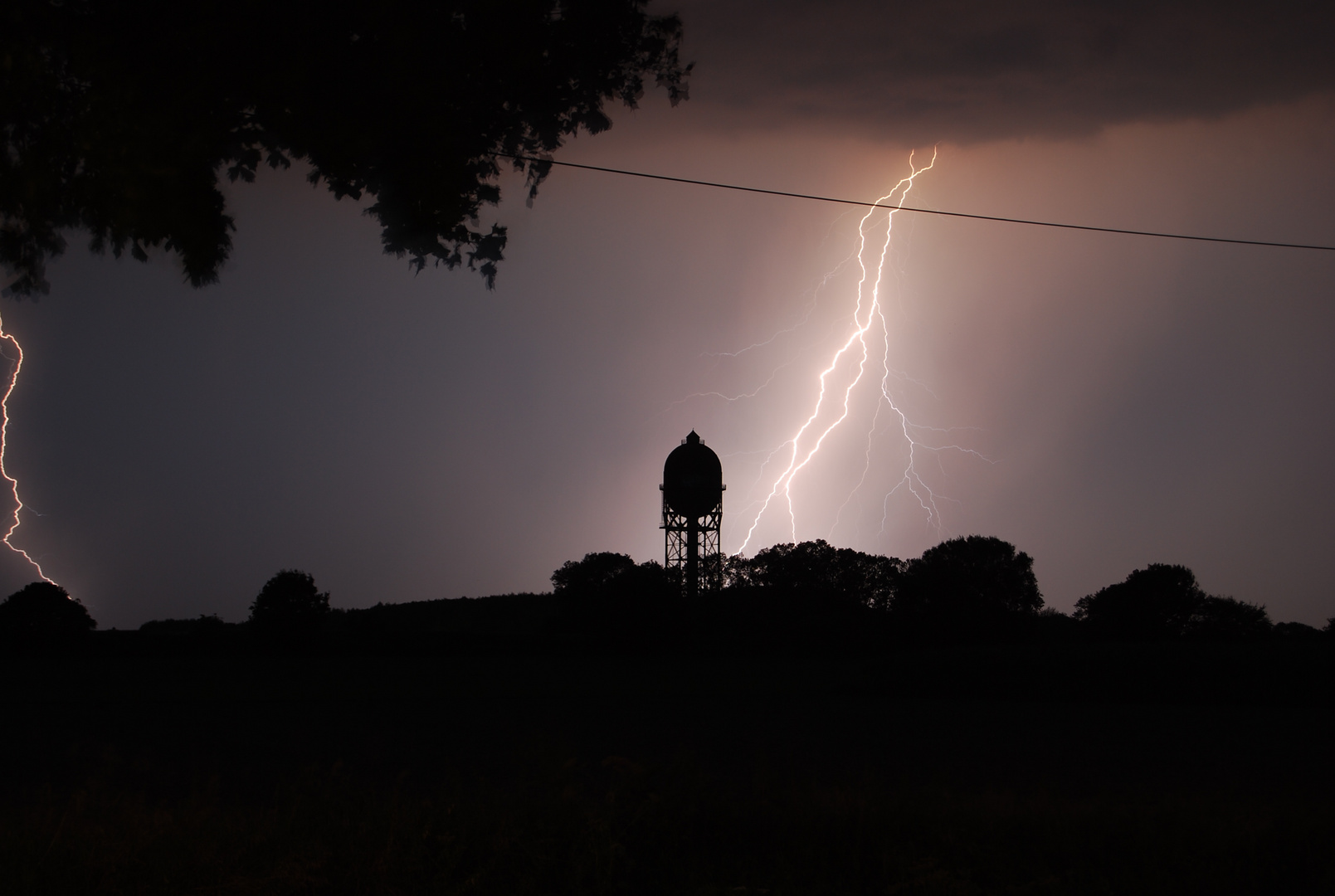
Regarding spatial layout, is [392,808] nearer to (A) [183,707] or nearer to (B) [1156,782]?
(B) [1156,782]

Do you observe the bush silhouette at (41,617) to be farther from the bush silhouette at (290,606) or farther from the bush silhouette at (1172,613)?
the bush silhouette at (1172,613)

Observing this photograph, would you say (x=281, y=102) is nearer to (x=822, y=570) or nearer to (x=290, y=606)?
(x=290, y=606)

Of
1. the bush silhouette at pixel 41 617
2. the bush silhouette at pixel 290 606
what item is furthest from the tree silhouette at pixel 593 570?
the bush silhouette at pixel 41 617

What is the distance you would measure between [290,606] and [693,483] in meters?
21.4

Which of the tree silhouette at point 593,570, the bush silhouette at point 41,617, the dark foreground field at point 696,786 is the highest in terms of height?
the tree silhouette at point 593,570

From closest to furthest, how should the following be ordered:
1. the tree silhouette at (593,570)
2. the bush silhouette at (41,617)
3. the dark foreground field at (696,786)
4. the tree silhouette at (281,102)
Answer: the dark foreground field at (696,786) → the tree silhouette at (281,102) → the bush silhouette at (41,617) → the tree silhouette at (593,570)

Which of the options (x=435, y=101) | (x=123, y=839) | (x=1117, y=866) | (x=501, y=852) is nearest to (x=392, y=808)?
(x=501, y=852)

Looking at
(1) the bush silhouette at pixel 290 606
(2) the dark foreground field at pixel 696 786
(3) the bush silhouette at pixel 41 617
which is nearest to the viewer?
(2) the dark foreground field at pixel 696 786

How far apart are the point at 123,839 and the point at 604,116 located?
6.32 metres

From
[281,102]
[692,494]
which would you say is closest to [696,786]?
[281,102]

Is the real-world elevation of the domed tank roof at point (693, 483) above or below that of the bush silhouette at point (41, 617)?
above

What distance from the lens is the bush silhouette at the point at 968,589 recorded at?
5138cm

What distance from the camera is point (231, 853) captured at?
5152 mm

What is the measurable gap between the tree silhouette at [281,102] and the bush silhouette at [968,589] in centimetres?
4726
